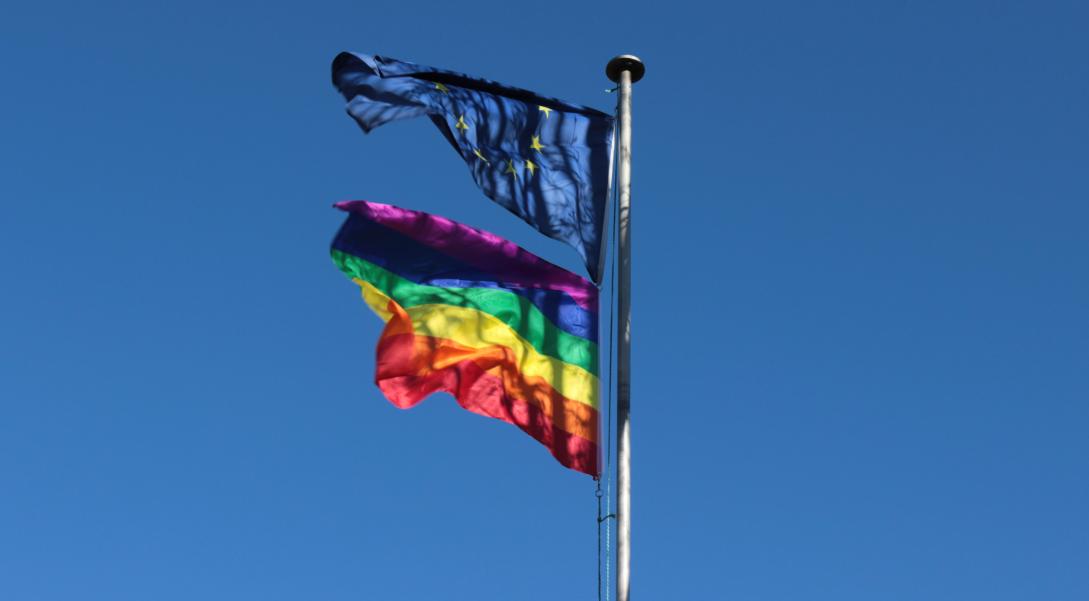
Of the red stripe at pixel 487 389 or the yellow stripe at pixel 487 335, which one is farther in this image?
the yellow stripe at pixel 487 335

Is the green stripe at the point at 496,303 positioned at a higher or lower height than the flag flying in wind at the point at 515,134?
lower

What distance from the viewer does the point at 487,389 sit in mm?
13727

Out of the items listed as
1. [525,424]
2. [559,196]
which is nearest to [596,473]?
[525,424]

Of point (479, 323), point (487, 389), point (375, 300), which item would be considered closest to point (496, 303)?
point (479, 323)

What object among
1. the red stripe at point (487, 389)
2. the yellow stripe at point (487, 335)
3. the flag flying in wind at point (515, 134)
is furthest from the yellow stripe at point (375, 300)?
the flag flying in wind at point (515, 134)

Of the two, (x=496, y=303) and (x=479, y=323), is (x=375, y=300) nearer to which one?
(x=479, y=323)

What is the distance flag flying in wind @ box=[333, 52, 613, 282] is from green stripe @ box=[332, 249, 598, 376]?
68 centimetres

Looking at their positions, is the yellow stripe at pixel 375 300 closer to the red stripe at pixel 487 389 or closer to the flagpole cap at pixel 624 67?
the red stripe at pixel 487 389

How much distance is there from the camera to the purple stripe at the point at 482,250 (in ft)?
46.4

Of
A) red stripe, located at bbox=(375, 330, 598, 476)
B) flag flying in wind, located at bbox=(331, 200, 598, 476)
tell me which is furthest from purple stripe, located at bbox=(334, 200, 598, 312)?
red stripe, located at bbox=(375, 330, 598, 476)

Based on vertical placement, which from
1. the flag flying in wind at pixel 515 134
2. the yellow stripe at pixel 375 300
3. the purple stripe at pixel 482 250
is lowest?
the yellow stripe at pixel 375 300

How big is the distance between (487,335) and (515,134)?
2.21 m

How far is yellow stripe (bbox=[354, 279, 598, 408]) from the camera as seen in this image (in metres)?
13.7

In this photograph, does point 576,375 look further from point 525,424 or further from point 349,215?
point 349,215
